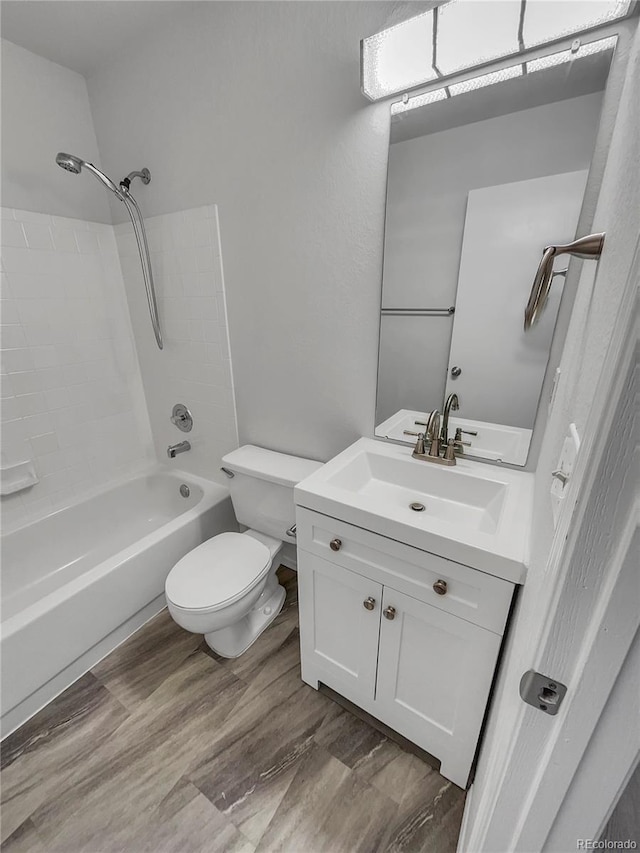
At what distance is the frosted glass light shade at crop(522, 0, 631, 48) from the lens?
0.78 metres

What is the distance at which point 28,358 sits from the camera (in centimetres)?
162

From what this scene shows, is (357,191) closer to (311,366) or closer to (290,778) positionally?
(311,366)

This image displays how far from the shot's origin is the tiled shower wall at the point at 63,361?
1.58m

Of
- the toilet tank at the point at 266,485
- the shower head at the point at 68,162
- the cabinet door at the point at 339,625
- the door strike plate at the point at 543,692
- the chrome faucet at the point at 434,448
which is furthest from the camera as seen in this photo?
the toilet tank at the point at 266,485

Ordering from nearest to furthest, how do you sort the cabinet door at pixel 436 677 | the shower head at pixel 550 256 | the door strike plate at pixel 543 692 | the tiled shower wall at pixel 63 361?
the door strike plate at pixel 543 692
the shower head at pixel 550 256
the cabinet door at pixel 436 677
the tiled shower wall at pixel 63 361

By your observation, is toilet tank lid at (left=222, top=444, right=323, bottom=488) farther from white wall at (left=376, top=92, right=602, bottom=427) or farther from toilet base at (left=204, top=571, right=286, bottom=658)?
toilet base at (left=204, top=571, right=286, bottom=658)

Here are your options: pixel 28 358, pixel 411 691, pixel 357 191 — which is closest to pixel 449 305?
pixel 357 191

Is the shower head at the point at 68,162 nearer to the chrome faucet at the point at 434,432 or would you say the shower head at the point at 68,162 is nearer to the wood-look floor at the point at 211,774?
the chrome faucet at the point at 434,432

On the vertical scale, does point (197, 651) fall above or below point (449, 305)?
below

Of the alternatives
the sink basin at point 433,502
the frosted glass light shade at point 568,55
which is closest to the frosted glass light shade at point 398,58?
the frosted glass light shade at point 568,55

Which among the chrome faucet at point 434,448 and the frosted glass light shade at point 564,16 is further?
the chrome faucet at point 434,448

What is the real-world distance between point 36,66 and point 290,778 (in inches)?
114

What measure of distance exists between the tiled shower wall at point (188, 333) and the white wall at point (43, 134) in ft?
0.81

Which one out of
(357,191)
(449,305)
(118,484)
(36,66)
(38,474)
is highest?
(36,66)
